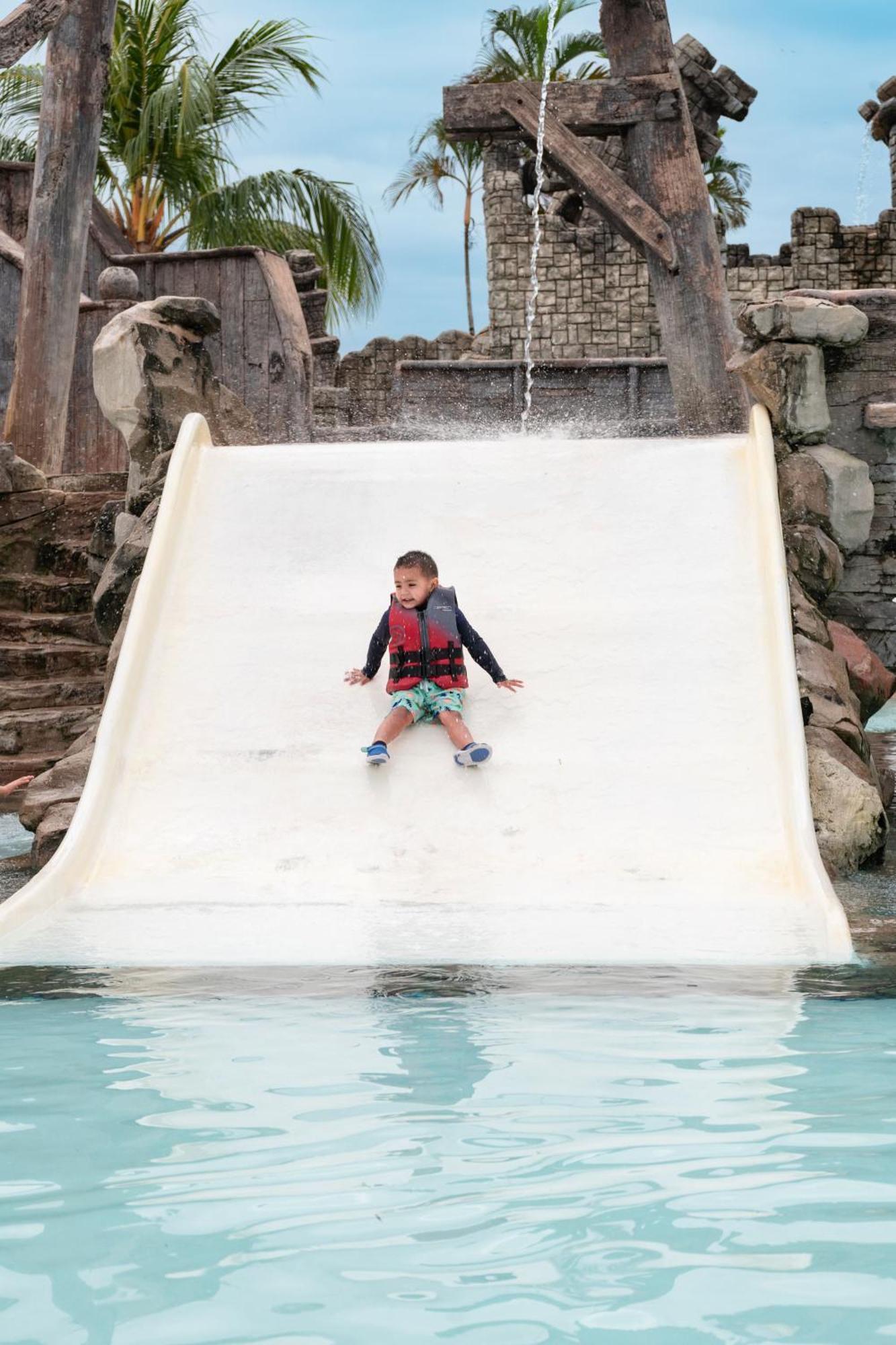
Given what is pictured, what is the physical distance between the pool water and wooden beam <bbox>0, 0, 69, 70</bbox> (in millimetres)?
6209

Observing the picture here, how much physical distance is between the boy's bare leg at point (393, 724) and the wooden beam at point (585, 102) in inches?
192

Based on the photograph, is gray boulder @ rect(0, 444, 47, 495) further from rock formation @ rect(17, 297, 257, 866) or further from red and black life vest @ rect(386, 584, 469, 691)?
red and black life vest @ rect(386, 584, 469, 691)

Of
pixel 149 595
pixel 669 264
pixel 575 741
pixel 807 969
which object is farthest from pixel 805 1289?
pixel 669 264

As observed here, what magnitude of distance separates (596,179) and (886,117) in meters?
16.7

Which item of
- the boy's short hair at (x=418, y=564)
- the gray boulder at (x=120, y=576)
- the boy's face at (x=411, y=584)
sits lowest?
the boy's face at (x=411, y=584)

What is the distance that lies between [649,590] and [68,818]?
2277mm

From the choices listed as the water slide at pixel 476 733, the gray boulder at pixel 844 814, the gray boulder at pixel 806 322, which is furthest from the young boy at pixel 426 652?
the gray boulder at pixel 806 322

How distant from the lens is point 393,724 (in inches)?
203

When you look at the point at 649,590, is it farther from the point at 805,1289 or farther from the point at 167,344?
the point at 805,1289

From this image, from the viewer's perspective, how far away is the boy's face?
5.27 m

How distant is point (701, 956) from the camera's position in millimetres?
3791

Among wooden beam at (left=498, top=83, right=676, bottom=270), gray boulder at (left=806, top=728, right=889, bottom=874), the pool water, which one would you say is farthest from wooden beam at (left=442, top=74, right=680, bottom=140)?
the pool water

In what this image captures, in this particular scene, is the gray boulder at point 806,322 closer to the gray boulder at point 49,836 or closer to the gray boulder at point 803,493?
the gray boulder at point 803,493

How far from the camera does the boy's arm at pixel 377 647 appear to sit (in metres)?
5.36
